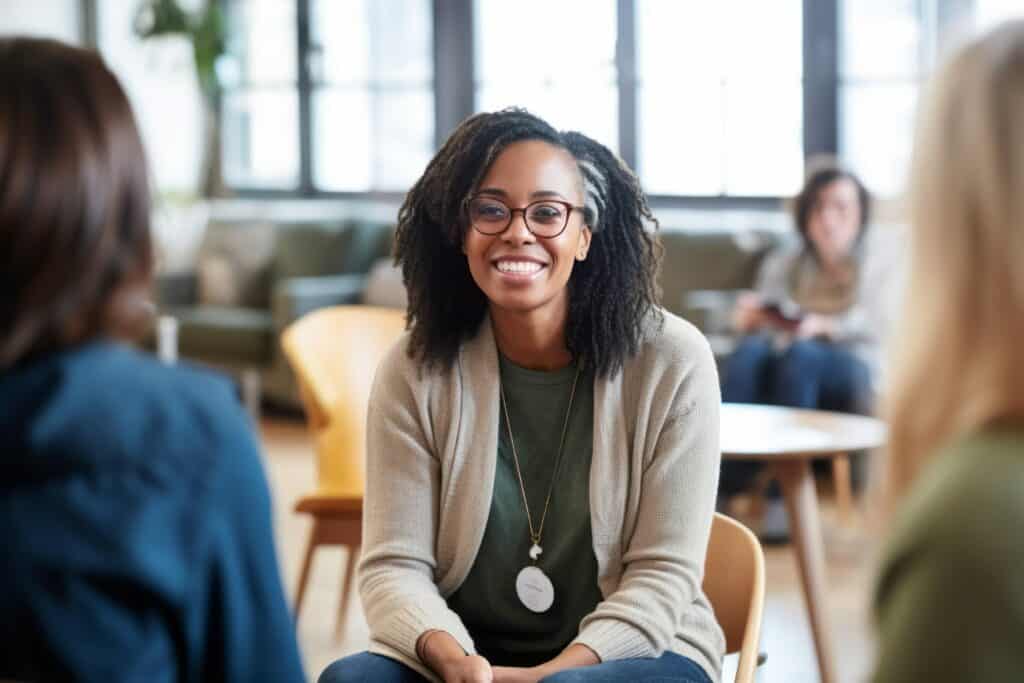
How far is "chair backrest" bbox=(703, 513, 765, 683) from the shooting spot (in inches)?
84.6

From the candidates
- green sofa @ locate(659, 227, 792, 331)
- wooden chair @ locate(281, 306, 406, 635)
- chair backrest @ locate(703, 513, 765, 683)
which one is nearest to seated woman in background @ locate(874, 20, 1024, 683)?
chair backrest @ locate(703, 513, 765, 683)

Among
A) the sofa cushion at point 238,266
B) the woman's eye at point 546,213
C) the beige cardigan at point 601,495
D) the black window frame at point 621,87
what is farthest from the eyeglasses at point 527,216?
the sofa cushion at point 238,266

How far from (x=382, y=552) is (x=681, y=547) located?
0.41 metres

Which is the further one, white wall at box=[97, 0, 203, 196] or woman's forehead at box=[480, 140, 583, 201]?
white wall at box=[97, 0, 203, 196]

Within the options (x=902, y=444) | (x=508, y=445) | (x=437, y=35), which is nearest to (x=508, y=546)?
(x=508, y=445)

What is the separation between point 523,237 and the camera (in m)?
2.19

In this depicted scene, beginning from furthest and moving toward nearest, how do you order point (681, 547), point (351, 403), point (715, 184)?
point (715, 184) < point (351, 403) < point (681, 547)

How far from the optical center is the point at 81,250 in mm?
1158

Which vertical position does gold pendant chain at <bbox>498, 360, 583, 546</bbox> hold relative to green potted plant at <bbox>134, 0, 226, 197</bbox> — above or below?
below

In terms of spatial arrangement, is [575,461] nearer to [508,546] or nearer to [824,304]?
[508,546]

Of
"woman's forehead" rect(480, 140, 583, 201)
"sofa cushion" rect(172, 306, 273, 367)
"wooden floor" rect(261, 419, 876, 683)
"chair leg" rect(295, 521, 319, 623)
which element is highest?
"woman's forehead" rect(480, 140, 583, 201)

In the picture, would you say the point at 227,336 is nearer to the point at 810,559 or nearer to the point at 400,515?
the point at 810,559

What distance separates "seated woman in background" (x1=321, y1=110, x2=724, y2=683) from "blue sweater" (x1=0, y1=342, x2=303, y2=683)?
858 mm

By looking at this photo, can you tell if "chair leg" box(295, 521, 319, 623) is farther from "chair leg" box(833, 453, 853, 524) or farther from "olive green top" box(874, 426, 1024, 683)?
"olive green top" box(874, 426, 1024, 683)
